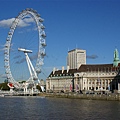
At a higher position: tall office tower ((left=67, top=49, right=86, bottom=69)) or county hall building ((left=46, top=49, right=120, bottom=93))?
tall office tower ((left=67, top=49, right=86, bottom=69))

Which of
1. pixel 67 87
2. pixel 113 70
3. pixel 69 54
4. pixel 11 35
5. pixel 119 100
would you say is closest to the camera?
pixel 119 100

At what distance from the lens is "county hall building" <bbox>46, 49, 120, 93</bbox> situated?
107125 mm

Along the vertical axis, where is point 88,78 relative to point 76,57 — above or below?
below

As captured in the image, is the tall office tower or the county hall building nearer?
the county hall building

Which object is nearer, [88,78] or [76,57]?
[88,78]

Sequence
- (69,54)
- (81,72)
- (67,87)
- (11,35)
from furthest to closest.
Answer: (69,54) < (67,87) < (81,72) < (11,35)

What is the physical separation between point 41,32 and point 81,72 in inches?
1687

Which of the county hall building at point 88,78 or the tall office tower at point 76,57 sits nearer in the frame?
the county hall building at point 88,78

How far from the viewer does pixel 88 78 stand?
114 meters

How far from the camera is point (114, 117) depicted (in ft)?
119

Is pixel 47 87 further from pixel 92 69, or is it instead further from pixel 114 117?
pixel 114 117

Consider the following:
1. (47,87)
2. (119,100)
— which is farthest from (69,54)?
(119,100)

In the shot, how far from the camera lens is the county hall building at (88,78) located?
10712cm

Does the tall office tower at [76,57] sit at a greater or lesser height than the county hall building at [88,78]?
greater
